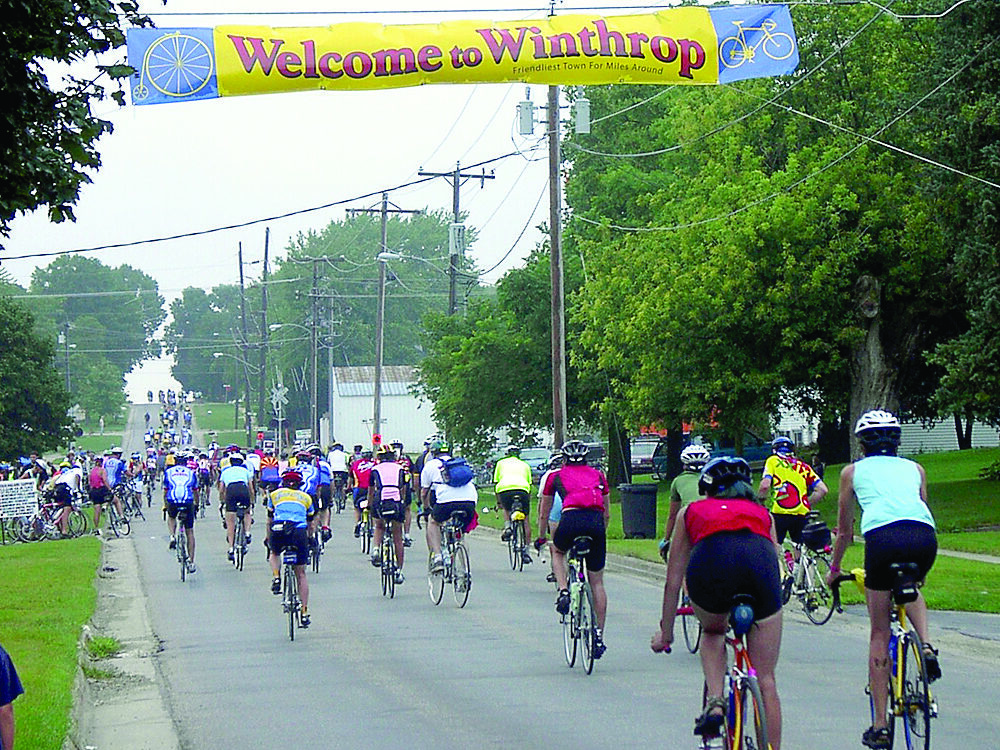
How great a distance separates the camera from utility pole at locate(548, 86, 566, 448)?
102 feet

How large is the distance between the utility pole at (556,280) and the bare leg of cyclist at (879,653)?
22570mm

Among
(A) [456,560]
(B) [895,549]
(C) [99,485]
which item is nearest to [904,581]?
(B) [895,549]

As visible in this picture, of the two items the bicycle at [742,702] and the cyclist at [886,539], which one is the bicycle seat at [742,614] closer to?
the bicycle at [742,702]

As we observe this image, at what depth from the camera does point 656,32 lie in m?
17.6

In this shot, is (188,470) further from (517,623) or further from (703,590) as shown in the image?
(703,590)

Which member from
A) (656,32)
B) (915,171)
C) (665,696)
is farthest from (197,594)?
(915,171)

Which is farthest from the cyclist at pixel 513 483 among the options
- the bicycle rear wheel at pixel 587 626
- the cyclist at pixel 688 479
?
the cyclist at pixel 688 479

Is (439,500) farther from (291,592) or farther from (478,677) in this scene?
(478,677)

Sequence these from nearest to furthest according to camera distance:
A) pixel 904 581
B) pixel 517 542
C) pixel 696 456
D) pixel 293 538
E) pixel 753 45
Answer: pixel 904 581 < pixel 696 456 < pixel 293 538 < pixel 753 45 < pixel 517 542

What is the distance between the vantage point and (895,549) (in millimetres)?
8117

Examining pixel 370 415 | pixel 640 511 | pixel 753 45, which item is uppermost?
pixel 753 45

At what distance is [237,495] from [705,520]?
59.4 ft

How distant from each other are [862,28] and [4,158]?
87.2ft

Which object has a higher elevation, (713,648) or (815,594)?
(713,648)
